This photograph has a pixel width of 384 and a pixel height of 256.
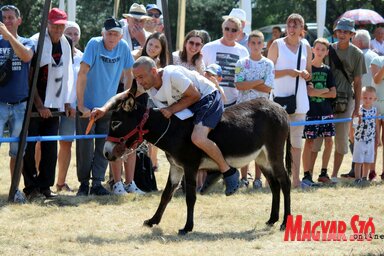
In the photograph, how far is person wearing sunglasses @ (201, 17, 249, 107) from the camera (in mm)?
11266

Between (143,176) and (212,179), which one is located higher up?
(212,179)

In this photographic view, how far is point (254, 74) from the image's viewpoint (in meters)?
10.9

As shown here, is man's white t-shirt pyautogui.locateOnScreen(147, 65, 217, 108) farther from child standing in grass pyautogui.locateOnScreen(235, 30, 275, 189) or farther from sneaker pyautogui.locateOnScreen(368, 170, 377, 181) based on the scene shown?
sneaker pyautogui.locateOnScreen(368, 170, 377, 181)

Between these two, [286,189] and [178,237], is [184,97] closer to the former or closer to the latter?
[178,237]

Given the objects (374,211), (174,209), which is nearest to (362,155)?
(374,211)

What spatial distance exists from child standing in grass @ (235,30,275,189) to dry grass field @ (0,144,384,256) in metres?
1.29

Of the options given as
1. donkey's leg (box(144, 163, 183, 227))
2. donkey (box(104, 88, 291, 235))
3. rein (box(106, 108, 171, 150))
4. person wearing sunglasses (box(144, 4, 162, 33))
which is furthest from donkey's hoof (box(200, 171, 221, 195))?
person wearing sunglasses (box(144, 4, 162, 33))

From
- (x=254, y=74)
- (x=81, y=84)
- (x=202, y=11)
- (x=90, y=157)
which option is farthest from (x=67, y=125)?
(x=202, y=11)

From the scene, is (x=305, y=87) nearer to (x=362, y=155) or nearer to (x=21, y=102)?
(x=362, y=155)

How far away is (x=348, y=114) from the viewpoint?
40.4ft

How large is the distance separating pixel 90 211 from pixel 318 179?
4043 millimetres

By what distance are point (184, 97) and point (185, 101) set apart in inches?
1.7

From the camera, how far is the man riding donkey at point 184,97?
825 centimetres

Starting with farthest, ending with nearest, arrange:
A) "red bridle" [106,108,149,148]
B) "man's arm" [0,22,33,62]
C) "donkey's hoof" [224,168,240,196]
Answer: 1. "man's arm" [0,22,33,62]
2. "donkey's hoof" [224,168,240,196]
3. "red bridle" [106,108,149,148]
